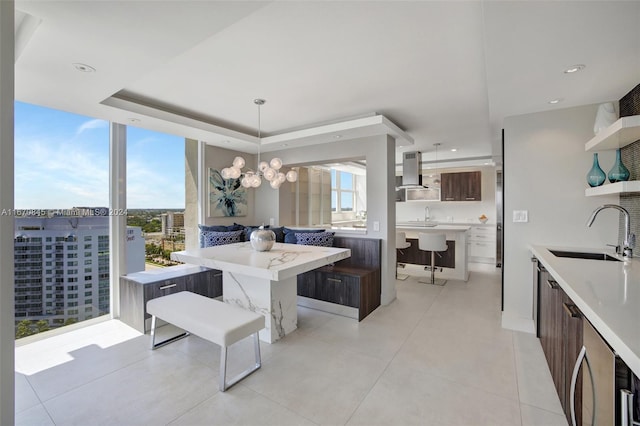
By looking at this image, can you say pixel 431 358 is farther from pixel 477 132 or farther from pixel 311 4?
pixel 477 132

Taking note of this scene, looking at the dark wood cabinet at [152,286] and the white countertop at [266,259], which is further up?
the white countertop at [266,259]

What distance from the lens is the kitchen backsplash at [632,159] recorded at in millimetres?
2260

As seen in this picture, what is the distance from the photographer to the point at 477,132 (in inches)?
175

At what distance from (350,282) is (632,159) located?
2777 millimetres

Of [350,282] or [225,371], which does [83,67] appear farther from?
[350,282]

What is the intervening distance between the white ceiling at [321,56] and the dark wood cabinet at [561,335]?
4.84ft

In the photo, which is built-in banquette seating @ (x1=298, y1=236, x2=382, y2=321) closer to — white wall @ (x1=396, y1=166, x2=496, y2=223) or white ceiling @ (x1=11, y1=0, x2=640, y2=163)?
white ceiling @ (x1=11, y1=0, x2=640, y2=163)

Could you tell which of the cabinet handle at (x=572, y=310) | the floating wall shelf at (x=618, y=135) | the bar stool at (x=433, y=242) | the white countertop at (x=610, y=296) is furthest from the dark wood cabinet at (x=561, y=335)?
the bar stool at (x=433, y=242)

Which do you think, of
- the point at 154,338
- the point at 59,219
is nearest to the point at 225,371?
the point at 154,338

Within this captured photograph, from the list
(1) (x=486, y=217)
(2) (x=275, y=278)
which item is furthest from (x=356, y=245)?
(1) (x=486, y=217)

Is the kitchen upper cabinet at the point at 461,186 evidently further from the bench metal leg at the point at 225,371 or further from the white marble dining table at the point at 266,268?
the bench metal leg at the point at 225,371

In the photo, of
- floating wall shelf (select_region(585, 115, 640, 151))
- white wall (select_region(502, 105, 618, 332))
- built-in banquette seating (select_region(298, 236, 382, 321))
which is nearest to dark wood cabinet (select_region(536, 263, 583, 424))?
white wall (select_region(502, 105, 618, 332))

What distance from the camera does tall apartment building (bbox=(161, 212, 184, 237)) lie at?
401 centimetres

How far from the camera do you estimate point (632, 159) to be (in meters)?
2.34
